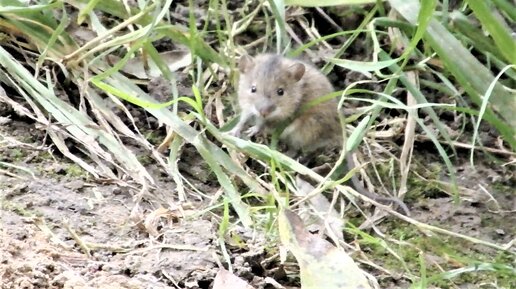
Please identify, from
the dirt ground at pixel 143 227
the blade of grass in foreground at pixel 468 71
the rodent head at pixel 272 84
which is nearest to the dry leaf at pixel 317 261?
the dirt ground at pixel 143 227

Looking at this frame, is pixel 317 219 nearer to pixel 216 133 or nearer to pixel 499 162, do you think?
pixel 216 133

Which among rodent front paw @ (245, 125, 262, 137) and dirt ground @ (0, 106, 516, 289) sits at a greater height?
dirt ground @ (0, 106, 516, 289)

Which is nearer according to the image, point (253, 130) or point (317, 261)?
point (317, 261)

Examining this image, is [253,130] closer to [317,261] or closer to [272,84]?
[272,84]

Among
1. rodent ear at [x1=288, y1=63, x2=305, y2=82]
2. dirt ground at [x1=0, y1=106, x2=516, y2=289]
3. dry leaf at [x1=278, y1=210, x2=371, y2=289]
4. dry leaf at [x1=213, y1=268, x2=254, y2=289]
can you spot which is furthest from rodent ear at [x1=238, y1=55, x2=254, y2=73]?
dry leaf at [x1=213, y1=268, x2=254, y2=289]

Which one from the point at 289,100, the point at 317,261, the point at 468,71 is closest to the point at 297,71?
the point at 289,100

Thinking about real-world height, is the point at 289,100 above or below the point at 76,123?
below

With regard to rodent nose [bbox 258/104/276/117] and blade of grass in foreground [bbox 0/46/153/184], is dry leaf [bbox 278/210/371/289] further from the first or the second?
rodent nose [bbox 258/104/276/117]
